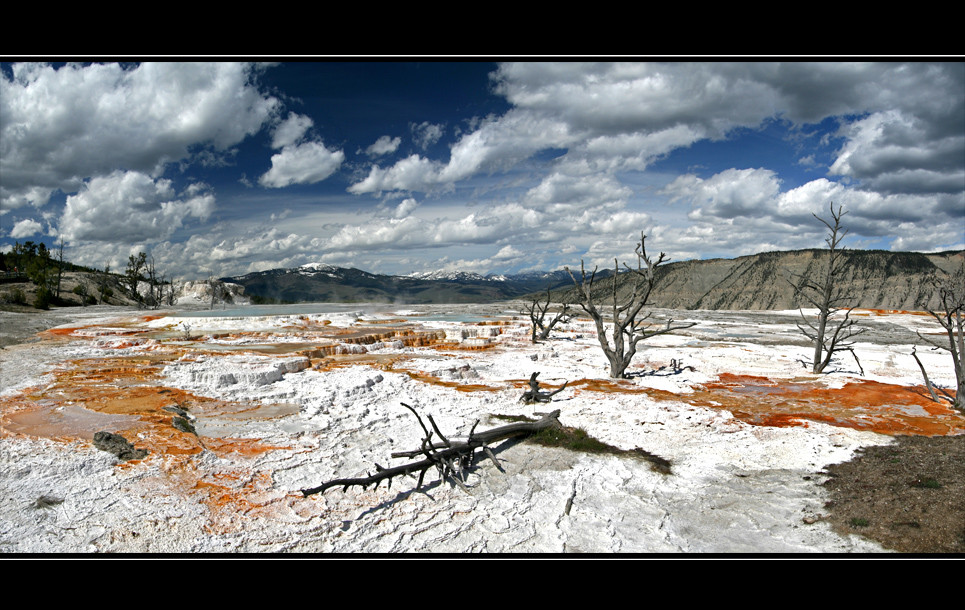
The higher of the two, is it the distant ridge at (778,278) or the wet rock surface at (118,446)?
the distant ridge at (778,278)

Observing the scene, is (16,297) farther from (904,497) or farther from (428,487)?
(904,497)

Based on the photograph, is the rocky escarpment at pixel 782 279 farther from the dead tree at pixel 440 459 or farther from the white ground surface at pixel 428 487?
the dead tree at pixel 440 459

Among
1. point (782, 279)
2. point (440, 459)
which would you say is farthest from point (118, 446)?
point (782, 279)

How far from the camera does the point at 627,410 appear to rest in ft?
29.8

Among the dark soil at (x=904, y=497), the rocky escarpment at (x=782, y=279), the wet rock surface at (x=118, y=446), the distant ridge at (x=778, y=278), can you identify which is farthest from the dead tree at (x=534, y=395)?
the rocky escarpment at (x=782, y=279)

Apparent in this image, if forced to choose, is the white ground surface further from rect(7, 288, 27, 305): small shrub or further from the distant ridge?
the distant ridge

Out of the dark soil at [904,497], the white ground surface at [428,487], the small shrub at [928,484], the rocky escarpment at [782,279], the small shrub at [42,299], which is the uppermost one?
the rocky escarpment at [782,279]

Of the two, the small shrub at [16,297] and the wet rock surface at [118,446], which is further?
the small shrub at [16,297]

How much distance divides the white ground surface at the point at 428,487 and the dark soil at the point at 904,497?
0.23 m

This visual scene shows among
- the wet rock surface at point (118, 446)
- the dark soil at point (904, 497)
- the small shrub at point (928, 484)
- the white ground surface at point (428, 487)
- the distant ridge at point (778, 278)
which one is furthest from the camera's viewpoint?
the distant ridge at point (778, 278)

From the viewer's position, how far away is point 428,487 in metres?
5.76

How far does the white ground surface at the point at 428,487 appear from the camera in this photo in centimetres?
459

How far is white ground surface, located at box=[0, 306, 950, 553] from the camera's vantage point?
4594 millimetres
